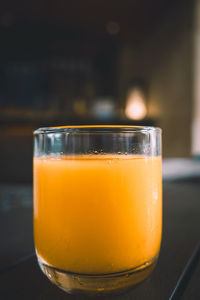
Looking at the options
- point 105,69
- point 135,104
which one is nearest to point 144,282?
point 135,104

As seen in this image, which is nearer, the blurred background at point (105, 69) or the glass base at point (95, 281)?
the glass base at point (95, 281)

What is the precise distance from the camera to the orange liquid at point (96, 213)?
0.90 feet

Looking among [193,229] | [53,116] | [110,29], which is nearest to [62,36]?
[110,29]

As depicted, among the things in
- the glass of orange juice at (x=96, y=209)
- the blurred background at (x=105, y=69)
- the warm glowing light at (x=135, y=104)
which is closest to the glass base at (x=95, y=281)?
the glass of orange juice at (x=96, y=209)

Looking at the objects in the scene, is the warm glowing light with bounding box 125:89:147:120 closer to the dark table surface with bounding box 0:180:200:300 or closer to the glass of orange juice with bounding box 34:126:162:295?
the dark table surface with bounding box 0:180:200:300

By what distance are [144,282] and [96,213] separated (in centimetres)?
10

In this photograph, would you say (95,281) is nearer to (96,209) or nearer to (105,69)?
(96,209)

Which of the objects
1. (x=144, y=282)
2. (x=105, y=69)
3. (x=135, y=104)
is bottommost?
(x=144, y=282)

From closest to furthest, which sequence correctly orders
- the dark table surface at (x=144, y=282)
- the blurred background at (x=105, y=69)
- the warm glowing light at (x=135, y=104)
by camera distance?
the dark table surface at (x=144, y=282) < the blurred background at (x=105, y=69) < the warm glowing light at (x=135, y=104)

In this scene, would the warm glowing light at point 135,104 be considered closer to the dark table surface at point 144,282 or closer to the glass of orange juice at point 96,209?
the dark table surface at point 144,282

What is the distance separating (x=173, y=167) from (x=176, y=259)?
910 mm

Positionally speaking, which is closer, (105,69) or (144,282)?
(144,282)

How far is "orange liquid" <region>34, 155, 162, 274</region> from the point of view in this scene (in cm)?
27

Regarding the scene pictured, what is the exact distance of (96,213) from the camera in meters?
0.27
